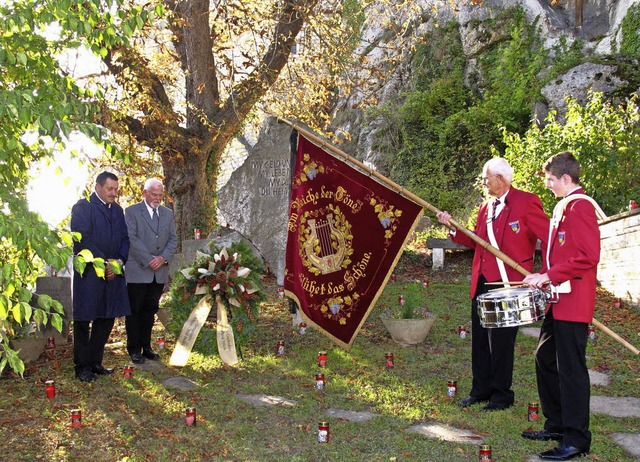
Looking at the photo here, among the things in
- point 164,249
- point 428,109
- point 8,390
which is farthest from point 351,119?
point 8,390

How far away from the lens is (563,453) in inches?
181

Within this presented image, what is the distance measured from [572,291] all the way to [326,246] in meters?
3.05

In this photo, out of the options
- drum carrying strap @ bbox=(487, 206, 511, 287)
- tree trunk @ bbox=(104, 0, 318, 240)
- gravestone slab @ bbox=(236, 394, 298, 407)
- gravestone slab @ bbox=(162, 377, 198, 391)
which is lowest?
gravestone slab @ bbox=(236, 394, 298, 407)

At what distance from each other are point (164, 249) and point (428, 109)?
13.5 m

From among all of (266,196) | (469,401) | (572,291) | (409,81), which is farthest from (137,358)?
(409,81)

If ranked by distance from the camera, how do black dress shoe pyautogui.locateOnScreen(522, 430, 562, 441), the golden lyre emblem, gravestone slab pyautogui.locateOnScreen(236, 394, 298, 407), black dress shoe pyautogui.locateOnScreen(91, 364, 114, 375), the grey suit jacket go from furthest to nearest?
the grey suit jacket
the golden lyre emblem
black dress shoe pyautogui.locateOnScreen(91, 364, 114, 375)
gravestone slab pyautogui.locateOnScreen(236, 394, 298, 407)
black dress shoe pyautogui.locateOnScreen(522, 430, 562, 441)

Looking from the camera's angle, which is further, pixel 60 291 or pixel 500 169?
pixel 60 291

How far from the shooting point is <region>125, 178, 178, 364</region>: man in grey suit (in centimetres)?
759

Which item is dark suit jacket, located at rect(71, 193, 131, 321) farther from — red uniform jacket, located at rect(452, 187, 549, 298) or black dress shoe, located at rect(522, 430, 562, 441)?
black dress shoe, located at rect(522, 430, 562, 441)

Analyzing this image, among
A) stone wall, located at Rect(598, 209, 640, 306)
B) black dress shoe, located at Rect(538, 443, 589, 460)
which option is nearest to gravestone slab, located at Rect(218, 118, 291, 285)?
stone wall, located at Rect(598, 209, 640, 306)

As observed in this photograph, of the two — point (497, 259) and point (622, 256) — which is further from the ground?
point (622, 256)

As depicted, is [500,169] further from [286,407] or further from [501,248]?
[286,407]

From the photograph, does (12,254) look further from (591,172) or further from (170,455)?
(591,172)

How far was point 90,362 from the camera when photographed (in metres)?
6.89
